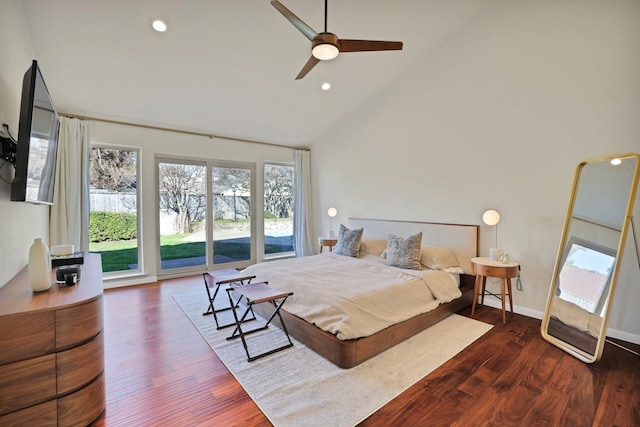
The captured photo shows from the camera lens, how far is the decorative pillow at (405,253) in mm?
3454

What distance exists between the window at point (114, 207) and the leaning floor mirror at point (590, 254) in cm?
560

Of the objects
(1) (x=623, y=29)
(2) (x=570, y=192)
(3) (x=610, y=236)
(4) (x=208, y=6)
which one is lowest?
(3) (x=610, y=236)

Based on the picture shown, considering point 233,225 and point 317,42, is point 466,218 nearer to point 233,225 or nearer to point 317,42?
point 317,42

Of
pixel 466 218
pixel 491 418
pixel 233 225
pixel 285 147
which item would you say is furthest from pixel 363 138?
pixel 491 418

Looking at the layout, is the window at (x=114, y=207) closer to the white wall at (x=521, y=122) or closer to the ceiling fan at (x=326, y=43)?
the ceiling fan at (x=326, y=43)

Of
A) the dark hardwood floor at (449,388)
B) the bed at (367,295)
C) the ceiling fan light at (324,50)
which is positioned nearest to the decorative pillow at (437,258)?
the bed at (367,295)

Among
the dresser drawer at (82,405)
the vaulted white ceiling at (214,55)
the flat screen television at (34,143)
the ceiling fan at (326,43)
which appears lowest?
the dresser drawer at (82,405)

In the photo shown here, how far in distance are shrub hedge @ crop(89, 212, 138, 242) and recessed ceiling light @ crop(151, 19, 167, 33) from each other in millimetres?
2859

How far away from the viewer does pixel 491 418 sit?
170 centimetres

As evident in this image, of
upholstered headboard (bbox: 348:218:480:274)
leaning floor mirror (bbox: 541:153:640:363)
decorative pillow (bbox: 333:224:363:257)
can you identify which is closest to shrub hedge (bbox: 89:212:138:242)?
decorative pillow (bbox: 333:224:363:257)

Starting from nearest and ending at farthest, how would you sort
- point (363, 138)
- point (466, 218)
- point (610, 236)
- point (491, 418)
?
point (491, 418)
point (610, 236)
point (466, 218)
point (363, 138)

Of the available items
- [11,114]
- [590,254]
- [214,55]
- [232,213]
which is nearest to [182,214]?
[232,213]

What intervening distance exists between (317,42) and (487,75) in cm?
254

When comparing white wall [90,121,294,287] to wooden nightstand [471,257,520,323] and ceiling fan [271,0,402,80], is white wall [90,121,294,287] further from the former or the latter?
wooden nightstand [471,257,520,323]
